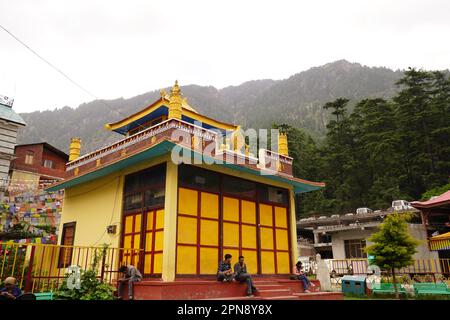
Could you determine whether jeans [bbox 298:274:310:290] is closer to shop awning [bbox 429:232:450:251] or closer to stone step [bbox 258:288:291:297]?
stone step [bbox 258:288:291:297]

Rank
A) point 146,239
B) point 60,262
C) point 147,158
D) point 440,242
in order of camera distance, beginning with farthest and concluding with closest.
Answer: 1. point 440,242
2. point 60,262
3. point 147,158
4. point 146,239

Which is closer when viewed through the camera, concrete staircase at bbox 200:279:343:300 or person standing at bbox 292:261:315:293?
concrete staircase at bbox 200:279:343:300

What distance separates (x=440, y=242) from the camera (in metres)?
21.5

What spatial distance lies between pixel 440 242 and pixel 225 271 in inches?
630

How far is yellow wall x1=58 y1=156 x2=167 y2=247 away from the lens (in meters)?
13.5

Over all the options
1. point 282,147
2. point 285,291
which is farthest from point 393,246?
point 285,291

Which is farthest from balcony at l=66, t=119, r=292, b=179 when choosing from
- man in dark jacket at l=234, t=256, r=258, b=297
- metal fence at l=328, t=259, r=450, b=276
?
metal fence at l=328, t=259, r=450, b=276

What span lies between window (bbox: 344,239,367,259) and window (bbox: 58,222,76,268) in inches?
770

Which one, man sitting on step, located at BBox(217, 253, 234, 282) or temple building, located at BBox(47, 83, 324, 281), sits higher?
temple building, located at BBox(47, 83, 324, 281)

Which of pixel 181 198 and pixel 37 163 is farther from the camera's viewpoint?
pixel 37 163

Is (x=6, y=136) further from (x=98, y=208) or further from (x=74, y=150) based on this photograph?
(x=98, y=208)

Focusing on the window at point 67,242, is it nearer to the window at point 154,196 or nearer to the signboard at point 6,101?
the window at point 154,196

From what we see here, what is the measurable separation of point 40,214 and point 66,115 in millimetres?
92715
